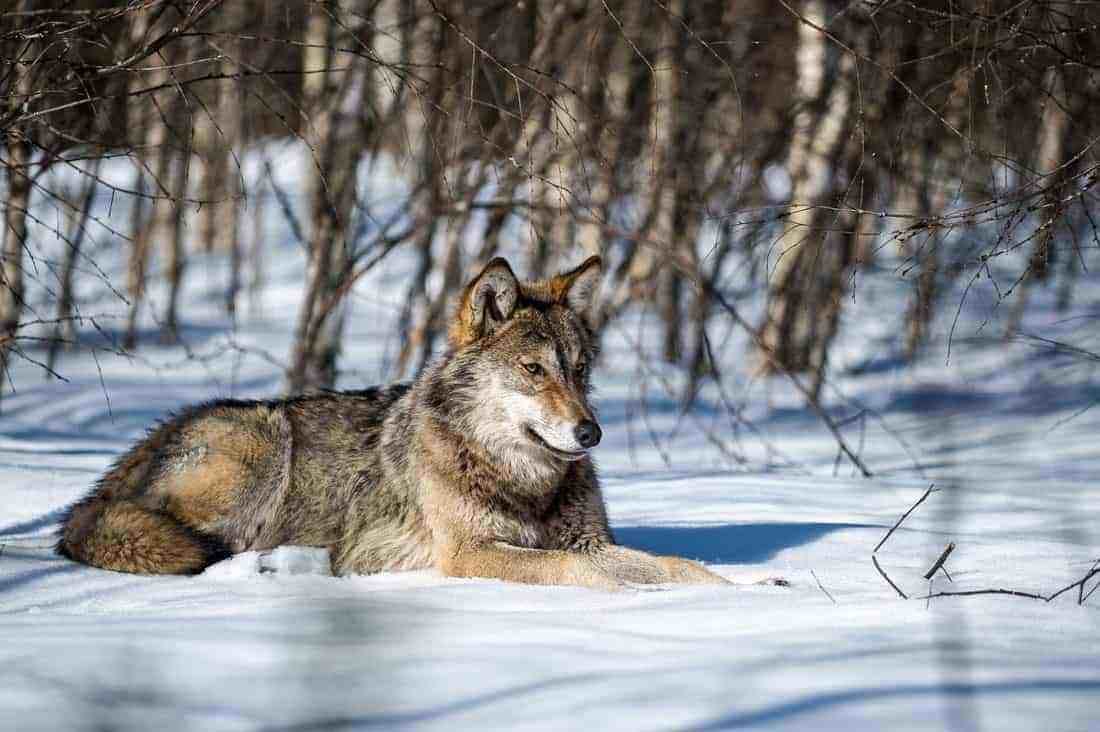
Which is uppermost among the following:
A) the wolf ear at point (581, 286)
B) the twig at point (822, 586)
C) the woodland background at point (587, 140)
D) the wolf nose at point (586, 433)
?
the woodland background at point (587, 140)

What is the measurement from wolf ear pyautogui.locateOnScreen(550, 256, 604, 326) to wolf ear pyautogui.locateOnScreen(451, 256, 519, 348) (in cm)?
31

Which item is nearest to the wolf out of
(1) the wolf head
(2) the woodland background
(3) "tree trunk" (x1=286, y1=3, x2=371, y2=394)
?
(1) the wolf head

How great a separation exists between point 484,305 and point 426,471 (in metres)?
0.85

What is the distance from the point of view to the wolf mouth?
5470 mm

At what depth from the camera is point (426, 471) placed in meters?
5.78

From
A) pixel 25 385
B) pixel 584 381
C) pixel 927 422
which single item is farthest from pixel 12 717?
pixel 25 385

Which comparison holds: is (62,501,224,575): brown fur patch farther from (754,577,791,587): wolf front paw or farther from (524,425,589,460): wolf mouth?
(754,577,791,587): wolf front paw

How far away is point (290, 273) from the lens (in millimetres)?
24531

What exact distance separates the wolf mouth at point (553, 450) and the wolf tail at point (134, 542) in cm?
154

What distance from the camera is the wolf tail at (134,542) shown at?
5.24 m

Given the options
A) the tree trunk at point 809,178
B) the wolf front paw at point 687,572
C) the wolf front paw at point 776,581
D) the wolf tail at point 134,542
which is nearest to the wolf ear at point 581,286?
the wolf front paw at point 687,572

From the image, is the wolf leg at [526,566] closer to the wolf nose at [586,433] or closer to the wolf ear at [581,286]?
the wolf nose at [586,433]

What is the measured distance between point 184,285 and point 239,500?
19161mm

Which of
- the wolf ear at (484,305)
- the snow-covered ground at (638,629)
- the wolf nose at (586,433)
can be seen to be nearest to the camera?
the snow-covered ground at (638,629)
